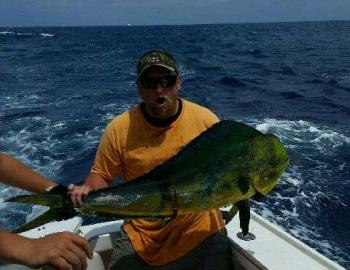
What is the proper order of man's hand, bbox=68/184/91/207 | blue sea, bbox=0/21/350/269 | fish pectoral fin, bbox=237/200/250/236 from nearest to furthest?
man's hand, bbox=68/184/91/207, fish pectoral fin, bbox=237/200/250/236, blue sea, bbox=0/21/350/269

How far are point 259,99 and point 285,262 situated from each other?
12880 millimetres

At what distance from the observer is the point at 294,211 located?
6.63 m

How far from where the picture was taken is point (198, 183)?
1953mm

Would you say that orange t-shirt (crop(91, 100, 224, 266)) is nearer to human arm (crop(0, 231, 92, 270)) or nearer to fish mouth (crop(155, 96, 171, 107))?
fish mouth (crop(155, 96, 171, 107))

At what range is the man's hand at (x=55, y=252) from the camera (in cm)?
120

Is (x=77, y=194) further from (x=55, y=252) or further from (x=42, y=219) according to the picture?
(x=55, y=252)

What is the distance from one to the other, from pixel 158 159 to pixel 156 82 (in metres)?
0.43

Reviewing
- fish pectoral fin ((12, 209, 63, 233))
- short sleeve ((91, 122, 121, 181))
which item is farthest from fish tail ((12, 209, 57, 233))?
short sleeve ((91, 122, 121, 181))

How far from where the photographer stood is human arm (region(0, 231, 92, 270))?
1.20 metres

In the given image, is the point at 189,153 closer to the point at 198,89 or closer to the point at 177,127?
the point at 177,127

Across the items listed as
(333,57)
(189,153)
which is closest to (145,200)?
(189,153)

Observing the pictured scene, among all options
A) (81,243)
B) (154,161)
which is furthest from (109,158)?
(81,243)

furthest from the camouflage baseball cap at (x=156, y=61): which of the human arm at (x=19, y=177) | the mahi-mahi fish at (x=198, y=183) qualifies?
the human arm at (x=19, y=177)

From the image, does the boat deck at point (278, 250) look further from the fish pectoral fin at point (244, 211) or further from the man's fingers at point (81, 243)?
the man's fingers at point (81, 243)
